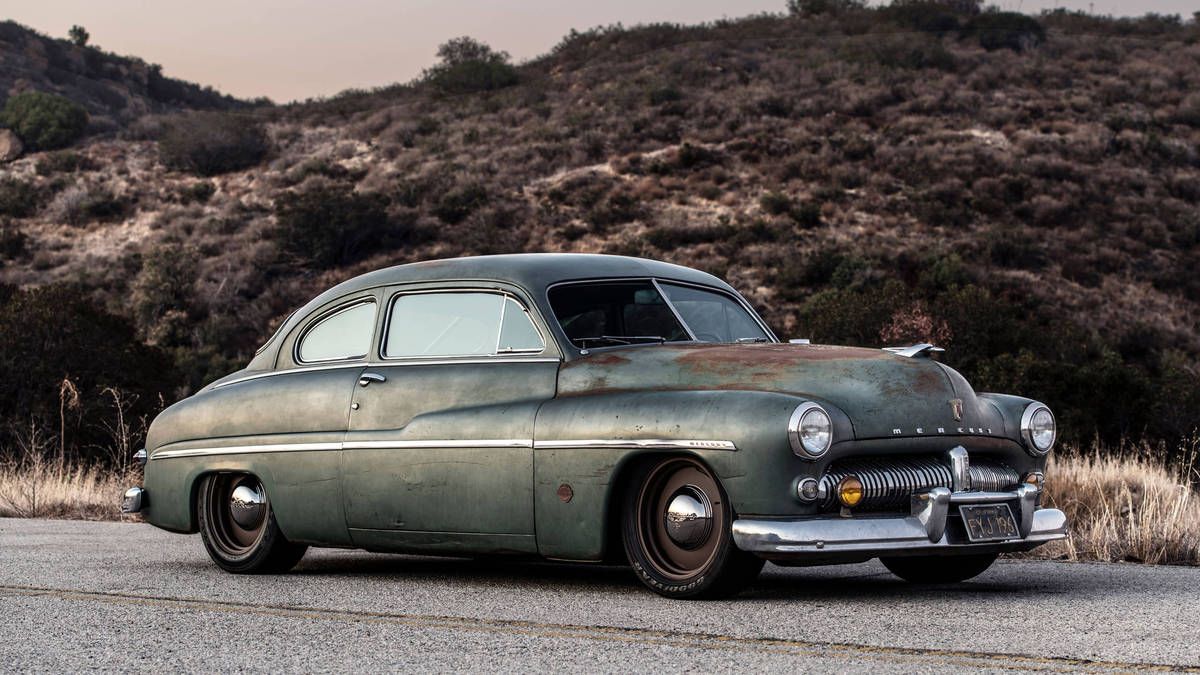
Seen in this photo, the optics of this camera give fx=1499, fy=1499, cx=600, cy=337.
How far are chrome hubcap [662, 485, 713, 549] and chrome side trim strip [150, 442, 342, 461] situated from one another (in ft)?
7.07

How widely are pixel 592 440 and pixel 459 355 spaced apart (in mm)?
1259

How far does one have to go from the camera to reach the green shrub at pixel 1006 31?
58281mm

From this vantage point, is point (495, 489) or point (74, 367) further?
point (74, 367)

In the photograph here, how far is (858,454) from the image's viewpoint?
6426 millimetres

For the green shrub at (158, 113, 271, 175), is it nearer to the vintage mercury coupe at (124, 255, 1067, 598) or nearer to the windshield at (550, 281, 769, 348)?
the vintage mercury coupe at (124, 255, 1067, 598)

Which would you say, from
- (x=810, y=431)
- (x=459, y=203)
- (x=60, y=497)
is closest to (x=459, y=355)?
(x=810, y=431)

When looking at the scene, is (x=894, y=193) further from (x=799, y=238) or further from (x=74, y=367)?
(x=74, y=367)

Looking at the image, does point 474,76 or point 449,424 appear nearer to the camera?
point 449,424

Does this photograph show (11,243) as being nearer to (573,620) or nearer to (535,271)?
(535,271)

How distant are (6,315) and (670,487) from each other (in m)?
16.5

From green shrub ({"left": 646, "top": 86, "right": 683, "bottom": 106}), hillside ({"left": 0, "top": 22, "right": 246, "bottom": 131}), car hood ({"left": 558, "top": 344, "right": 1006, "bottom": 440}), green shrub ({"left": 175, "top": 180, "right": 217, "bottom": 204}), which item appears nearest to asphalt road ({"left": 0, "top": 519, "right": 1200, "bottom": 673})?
car hood ({"left": 558, "top": 344, "right": 1006, "bottom": 440})

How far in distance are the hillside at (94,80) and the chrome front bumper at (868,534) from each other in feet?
185

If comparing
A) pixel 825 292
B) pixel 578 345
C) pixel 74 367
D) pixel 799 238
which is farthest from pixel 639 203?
pixel 578 345

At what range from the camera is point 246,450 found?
842 centimetres
